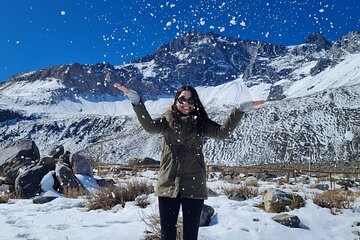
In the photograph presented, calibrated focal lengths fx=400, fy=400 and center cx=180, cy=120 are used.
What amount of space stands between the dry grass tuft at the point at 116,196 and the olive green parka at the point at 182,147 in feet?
12.3

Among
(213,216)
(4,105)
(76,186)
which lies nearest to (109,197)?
(213,216)

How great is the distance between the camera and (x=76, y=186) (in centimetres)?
1080

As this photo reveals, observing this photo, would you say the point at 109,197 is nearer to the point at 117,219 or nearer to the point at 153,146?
the point at 117,219

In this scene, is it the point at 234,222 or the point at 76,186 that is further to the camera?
the point at 76,186

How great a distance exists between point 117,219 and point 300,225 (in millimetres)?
2959

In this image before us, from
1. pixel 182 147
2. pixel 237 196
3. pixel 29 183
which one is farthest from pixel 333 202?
pixel 29 183

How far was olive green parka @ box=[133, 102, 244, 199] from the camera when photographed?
4137 mm

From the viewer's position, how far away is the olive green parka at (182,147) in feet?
13.6

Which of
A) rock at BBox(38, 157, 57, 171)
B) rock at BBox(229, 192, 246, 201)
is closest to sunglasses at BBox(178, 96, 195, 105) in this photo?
rock at BBox(229, 192, 246, 201)

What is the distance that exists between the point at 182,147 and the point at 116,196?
423cm

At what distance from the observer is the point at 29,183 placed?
10.4 metres

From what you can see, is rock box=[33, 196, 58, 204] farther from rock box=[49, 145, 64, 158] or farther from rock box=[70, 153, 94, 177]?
rock box=[49, 145, 64, 158]

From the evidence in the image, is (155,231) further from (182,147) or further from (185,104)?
(185,104)

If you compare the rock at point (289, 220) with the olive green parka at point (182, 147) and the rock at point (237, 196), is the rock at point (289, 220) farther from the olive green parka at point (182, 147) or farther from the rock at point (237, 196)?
the olive green parka at point (182, 147)
